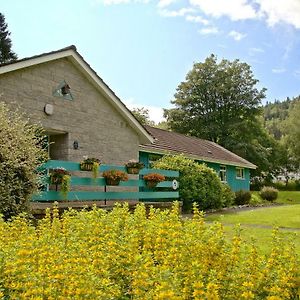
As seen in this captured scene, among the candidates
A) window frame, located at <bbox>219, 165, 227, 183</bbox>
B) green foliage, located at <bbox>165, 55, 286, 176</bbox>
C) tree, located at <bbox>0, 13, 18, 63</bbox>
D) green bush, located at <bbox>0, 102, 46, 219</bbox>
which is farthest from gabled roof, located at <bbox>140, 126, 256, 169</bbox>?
tree, located at <bbox>0, 13, 18, 63</bbox>

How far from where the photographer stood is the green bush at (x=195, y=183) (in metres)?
18.7

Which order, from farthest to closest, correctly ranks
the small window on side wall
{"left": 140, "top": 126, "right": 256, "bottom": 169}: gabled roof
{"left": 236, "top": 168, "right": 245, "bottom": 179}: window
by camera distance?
1. {"left": 236, "top": 168, "right": 245, "bottom": 179}: window
2. {"left": 140, "top": 126, "right": 256, "bottom": 169}: gabled roof
3. the small window on side wall

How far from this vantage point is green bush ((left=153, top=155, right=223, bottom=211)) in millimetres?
18719

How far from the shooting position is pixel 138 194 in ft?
44.1

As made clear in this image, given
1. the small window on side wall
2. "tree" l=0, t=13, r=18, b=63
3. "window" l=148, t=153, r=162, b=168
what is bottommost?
"window" l=148, t=153, r=162, b=168

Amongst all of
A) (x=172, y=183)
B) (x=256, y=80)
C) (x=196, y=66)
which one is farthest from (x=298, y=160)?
(x=172, y=183)

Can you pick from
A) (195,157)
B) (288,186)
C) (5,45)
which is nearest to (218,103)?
(288,186)

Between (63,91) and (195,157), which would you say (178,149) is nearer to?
(195,157)

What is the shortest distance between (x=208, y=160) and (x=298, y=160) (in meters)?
29.9

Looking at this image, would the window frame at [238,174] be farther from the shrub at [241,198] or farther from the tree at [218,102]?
the tree at [218,102]

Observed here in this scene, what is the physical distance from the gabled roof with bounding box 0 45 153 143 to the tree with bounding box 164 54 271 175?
3069 centimetres

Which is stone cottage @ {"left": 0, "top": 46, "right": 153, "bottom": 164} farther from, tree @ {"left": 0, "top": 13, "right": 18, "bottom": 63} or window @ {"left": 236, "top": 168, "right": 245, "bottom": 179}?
tree @ {"left": 0, "top": 13, "right": 18, "bottom": 63}

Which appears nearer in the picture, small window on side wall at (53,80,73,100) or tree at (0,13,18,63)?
small window on side wall at (53,80,73,100)

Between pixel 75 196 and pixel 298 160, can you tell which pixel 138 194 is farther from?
pixel 298 160
